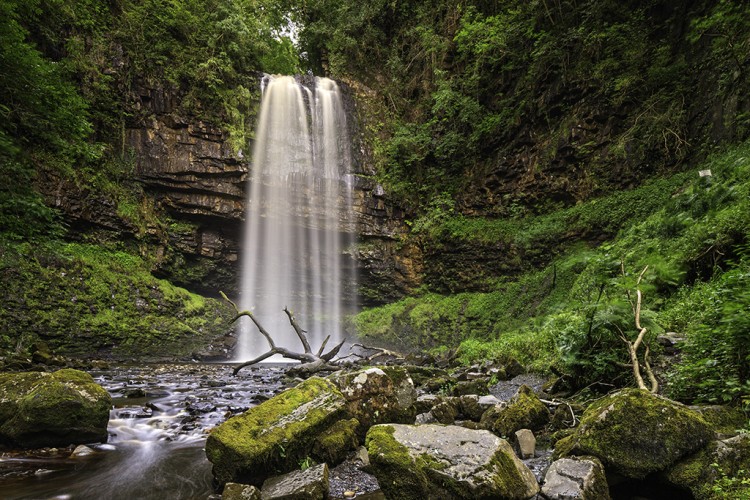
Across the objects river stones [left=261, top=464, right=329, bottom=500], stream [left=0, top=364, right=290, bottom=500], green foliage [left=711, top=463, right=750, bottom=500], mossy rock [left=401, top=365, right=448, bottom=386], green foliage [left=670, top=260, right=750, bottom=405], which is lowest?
stream [left=0, top=364, right=290, bottom=500]

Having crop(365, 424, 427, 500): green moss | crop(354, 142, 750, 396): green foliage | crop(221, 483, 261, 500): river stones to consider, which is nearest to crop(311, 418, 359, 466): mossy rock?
crop(221, 483, 261, 500): river stones

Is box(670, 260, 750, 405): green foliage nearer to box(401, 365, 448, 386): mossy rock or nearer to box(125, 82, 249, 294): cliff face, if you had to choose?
box(401, 365, 448, 386): mossy rock

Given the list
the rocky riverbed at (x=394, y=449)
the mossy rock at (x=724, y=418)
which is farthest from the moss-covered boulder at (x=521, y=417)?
the mossy rock at (x=724, y=418)

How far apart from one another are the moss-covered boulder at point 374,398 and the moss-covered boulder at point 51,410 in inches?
111

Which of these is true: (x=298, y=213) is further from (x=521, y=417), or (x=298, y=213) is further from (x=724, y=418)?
(x=724, y=418)

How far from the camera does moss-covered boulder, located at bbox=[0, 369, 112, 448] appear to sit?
12.4 ft

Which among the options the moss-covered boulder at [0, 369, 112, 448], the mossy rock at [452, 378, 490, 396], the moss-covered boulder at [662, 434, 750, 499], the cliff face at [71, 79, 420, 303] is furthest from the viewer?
the cliff face at [71, 79, 420, 303]

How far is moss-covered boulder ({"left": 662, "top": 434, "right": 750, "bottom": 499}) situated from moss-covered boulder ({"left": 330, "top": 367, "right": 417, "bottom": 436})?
94.6 inches

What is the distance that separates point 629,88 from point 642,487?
1439 cm

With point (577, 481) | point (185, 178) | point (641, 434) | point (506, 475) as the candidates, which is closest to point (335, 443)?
point (506, 475)

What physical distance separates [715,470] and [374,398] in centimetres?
273

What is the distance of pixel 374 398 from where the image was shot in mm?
3898

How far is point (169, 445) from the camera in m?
4.33

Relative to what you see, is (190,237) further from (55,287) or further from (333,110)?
(333,110)
